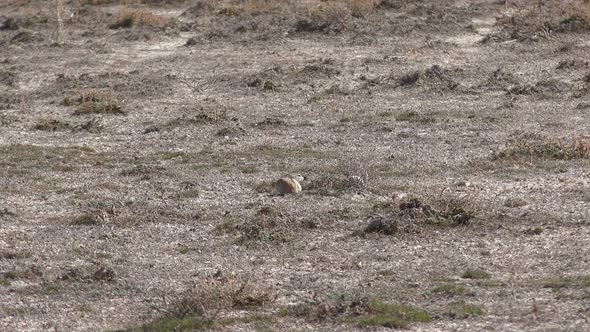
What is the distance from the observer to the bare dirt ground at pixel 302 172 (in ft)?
37.0

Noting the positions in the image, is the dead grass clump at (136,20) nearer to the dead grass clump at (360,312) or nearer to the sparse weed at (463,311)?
the dead grass clump at (360,312)

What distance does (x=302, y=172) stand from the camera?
17.3 meters

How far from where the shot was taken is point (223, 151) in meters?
19.0

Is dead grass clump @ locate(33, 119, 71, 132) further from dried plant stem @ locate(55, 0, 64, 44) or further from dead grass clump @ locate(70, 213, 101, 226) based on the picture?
dried plant stem @ locate(55, 0, 64, 44)

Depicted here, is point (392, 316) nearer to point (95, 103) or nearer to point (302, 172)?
point (302, 172)

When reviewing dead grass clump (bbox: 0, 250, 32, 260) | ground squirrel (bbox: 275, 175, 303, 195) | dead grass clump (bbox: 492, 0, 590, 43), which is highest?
dead grass clump (bbox: 0, 250, 32, 260)

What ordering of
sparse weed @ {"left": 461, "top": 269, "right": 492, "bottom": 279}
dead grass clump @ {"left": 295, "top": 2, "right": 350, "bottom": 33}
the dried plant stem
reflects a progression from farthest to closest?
Answer: the dried plant stem → dead grass clump @ {"left": 295, "top": 2, "right": 350, "bottom": 33} → sparse weed @ {"left": 461, "top": 269, "right": 492, "bottom": 279}

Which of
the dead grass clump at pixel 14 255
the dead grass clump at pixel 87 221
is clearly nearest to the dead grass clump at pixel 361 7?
the dead grass clump at pixel 87 221

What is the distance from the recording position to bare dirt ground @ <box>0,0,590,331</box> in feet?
37.0

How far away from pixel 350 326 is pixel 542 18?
71.1 ft

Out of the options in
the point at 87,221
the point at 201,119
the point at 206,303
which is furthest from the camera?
the point at 201,119

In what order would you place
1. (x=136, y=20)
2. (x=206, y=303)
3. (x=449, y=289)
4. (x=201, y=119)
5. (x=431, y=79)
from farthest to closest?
1. (x=136, y=20)
2. (x=431, y=79)
3. (x=201, y=119)
4. (x=449, y=289)
5. (x=206, y=303)

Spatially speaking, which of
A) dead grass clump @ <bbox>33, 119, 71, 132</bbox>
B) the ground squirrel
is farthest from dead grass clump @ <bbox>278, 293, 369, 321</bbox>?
dead grass clump @ <bbox>33, 119, 71, 132</bbox>

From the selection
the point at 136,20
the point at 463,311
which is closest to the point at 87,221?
the point at 463,311
